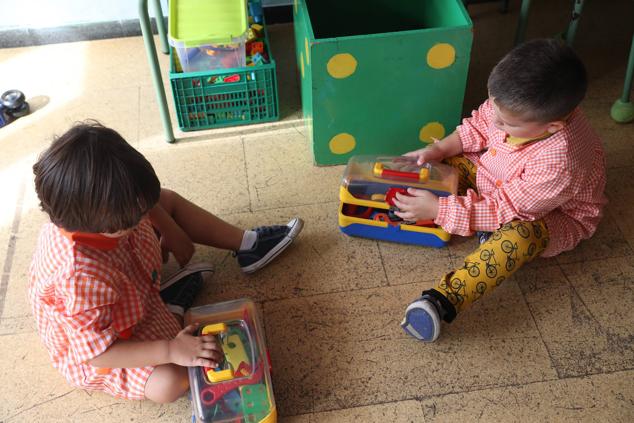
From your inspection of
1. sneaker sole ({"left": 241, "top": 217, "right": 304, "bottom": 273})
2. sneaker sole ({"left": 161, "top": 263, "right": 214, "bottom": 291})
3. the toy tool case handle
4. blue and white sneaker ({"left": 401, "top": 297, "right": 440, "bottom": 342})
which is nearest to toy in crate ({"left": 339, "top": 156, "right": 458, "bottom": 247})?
the toy tool case handle

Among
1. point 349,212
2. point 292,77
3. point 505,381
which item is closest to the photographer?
point 505,381

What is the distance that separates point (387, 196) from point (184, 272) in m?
0.48

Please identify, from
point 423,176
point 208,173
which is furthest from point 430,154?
point 208,173

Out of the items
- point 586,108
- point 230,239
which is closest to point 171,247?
point 230,239

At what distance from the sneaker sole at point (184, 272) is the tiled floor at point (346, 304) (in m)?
0.06

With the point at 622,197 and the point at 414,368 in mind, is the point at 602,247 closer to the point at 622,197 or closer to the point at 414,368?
the point at 622,197

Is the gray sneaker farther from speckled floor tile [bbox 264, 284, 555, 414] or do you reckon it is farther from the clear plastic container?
the clear plastic container

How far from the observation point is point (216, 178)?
1.58 meters

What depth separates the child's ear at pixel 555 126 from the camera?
45.4 inches

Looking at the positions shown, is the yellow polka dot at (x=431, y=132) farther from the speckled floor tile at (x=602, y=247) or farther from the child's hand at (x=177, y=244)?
the child's hand at (x=177, y=244)

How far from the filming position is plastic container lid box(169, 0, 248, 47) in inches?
59.8

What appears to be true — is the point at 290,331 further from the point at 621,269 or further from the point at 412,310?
the point at 621,269

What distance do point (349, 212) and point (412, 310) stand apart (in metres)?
0.33

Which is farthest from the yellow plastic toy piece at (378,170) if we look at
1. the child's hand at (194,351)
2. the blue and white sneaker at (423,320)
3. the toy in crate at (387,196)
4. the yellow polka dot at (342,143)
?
the child's hand at (194,351)
